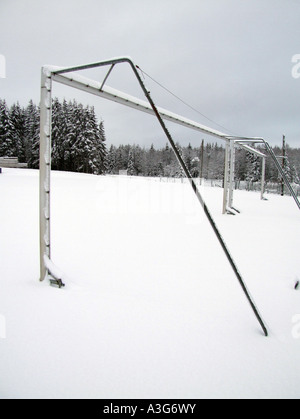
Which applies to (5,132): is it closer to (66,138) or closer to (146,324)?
(66,138)

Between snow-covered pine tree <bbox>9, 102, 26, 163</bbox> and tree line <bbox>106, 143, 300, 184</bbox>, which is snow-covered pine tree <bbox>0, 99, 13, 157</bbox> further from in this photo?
tree line <bbox>106, 143, 300, 184</bbox>

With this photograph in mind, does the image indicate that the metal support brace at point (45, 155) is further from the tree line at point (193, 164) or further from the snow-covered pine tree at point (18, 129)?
the tree line at point (193, 164)

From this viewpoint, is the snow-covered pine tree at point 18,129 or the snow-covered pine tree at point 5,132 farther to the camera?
the snow-covered pine tree at point 18,129

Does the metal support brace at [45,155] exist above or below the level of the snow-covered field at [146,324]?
above

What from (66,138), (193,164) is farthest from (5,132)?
(193,164)

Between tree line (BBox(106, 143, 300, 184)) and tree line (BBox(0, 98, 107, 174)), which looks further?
tree line (BBox(106, 143, 300, 184))

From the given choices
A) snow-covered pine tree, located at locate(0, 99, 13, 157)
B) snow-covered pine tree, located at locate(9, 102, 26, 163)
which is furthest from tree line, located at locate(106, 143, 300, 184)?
snow-covered pine tree, located at locate(0, 99, 13, 157)

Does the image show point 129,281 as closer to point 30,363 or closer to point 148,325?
point 148,325

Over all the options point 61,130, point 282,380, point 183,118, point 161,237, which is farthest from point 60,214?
point 61,130

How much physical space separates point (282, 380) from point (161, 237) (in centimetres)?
350

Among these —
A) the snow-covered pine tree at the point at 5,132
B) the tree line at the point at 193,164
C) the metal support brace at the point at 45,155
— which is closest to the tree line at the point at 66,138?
the snow-covered pine tree at the point at 5,132

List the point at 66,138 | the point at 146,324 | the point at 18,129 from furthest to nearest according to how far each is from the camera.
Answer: the point at 18,129
the point at 66,138
the point at 146,324

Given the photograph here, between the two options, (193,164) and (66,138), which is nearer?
(66,138)

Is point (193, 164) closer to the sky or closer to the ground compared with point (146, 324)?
closer to the sky
